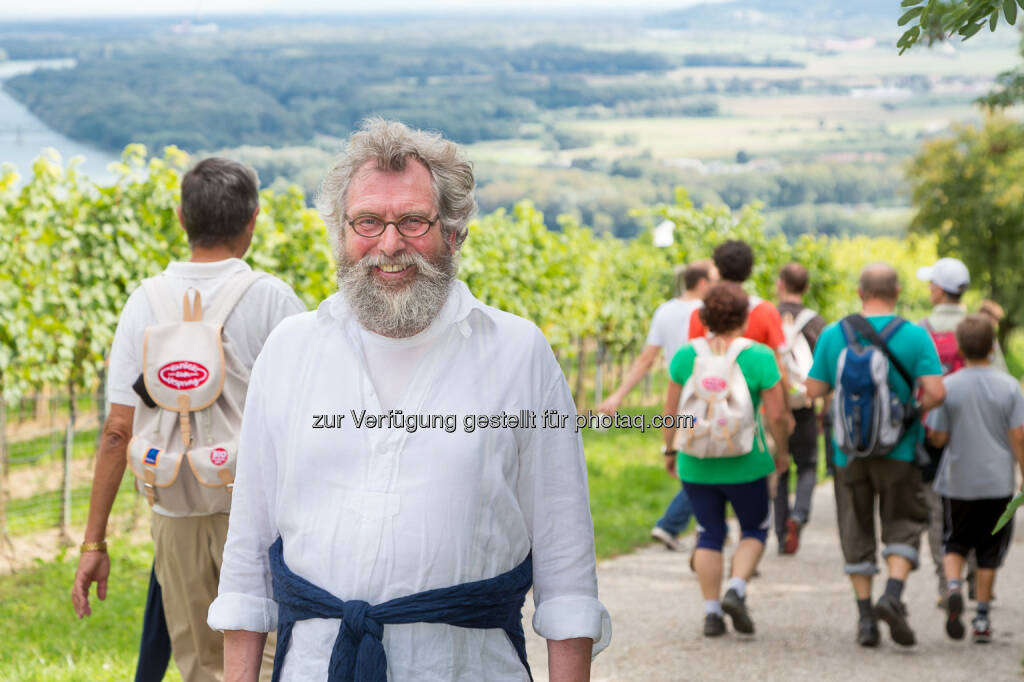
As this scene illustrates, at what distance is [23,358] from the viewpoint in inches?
305

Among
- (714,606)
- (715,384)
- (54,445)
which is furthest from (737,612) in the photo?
(54,445)

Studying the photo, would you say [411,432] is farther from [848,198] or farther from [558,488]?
[848,198]

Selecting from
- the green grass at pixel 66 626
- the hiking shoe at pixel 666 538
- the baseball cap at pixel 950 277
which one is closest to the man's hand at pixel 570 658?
the green grass at pixel 66 626

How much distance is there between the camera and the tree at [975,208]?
43000 mm

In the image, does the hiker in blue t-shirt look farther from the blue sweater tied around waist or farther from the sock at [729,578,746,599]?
the blue sweater tied around waist

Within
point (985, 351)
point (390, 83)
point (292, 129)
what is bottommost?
point (985, 351)

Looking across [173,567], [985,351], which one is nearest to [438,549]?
[173,567]

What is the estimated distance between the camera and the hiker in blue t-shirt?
577 cm

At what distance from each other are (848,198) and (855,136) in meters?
15.4

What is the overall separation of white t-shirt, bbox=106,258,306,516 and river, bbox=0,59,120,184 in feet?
16.5

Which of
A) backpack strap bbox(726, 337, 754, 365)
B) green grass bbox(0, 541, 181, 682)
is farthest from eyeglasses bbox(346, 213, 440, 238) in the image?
backpack strap bbox(726, 337, 754, 365)

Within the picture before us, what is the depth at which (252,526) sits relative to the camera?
2.47 metres

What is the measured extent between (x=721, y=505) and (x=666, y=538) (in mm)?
2224

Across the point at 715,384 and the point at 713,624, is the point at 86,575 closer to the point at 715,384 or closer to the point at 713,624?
the point at 715,384
